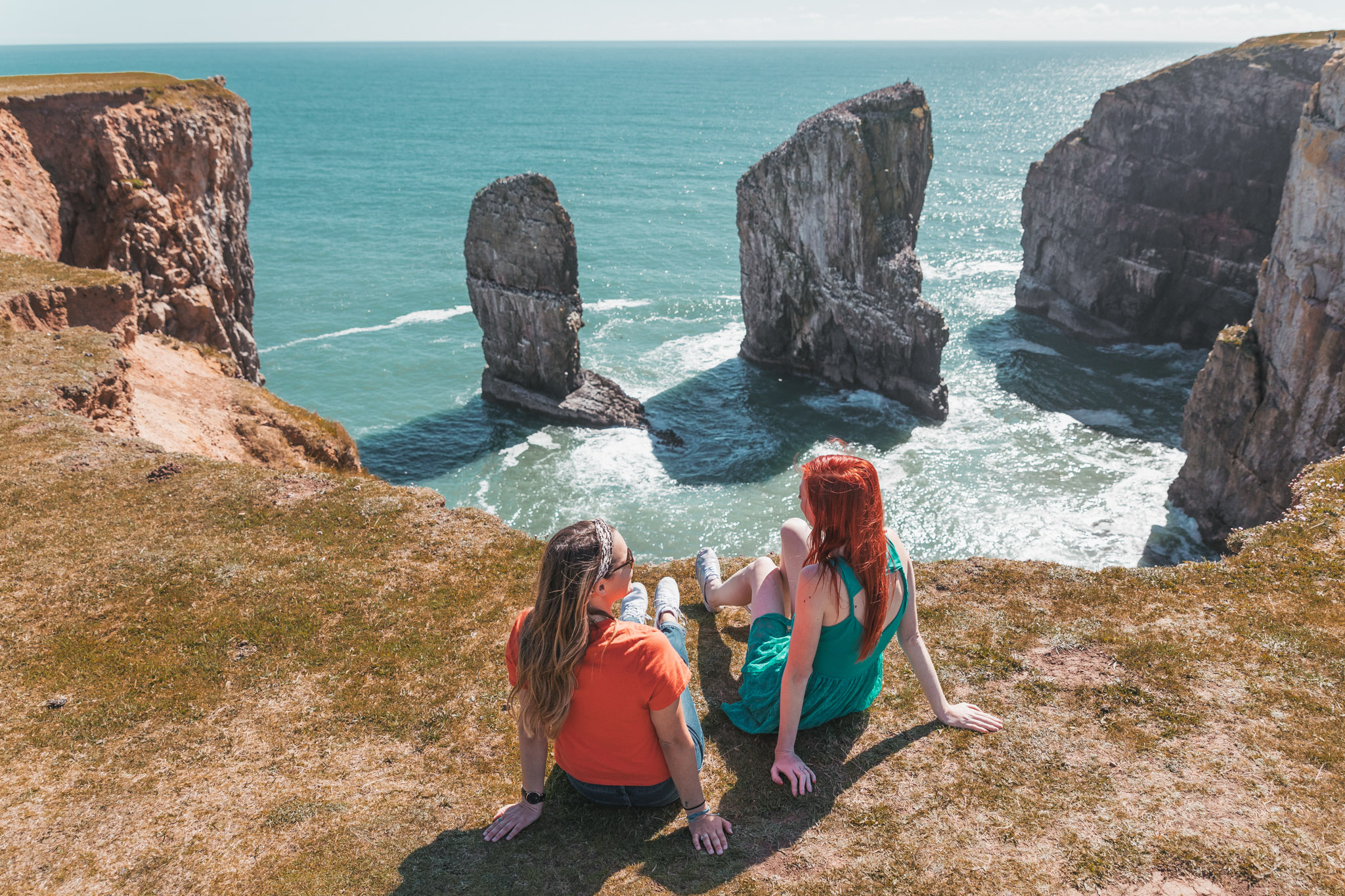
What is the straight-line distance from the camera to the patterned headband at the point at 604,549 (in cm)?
623

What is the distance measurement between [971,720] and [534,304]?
1656 inches

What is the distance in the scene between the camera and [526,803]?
24.4ft

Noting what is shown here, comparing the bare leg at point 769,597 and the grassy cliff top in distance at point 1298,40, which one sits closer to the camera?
the bare leg at point 769,597

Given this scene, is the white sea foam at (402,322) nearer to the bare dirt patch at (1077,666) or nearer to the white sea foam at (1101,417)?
the white sea foam at (1101,417)

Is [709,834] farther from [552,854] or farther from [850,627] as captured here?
[850,627]

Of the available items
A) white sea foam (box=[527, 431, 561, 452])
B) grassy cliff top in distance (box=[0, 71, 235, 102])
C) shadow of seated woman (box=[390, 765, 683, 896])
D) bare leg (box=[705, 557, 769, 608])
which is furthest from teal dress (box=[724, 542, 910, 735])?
white sea foam (box=[527, 431, 561, 452])

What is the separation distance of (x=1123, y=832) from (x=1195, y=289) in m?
61.3

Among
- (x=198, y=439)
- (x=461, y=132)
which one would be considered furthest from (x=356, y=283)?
(x=461, y=132)

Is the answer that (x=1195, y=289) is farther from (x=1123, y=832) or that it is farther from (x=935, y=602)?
(x=1123, y=832)

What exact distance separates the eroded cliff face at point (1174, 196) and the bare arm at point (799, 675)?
196ft

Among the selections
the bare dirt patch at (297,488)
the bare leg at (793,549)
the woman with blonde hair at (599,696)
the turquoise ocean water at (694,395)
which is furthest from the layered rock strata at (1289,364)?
the bare dirt patch at (297,488)

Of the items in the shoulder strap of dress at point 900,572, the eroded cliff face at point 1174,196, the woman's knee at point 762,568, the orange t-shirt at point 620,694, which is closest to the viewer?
the orange t-shirt at point 620,694

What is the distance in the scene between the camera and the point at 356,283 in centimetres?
7044

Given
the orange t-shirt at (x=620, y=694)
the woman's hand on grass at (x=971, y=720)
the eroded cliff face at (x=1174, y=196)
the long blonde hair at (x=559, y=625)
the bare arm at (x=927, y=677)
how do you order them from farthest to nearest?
the eroded cliff face at (x=1174, y=196), the woman's hand on grass at (x=971, y=720), the bare arm at (x=927, y=677), the orange t-shirt at (x=620, y=694), the long blonde hair at (x=559, y=625)
